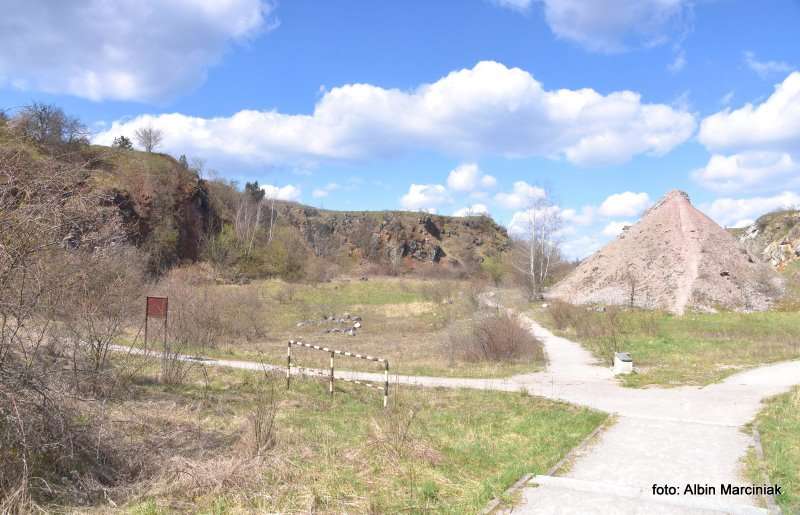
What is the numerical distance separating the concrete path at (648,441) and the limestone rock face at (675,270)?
12.8 m

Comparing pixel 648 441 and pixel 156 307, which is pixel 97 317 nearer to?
pixel 156 307

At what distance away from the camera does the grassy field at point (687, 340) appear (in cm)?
1499

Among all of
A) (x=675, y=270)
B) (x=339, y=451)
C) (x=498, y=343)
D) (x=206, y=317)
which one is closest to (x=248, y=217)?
(x=206, y=317)

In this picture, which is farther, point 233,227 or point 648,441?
point 233,227

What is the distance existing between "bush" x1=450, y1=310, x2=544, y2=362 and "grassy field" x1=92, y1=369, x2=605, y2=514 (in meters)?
6.21

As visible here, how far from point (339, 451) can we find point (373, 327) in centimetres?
2568

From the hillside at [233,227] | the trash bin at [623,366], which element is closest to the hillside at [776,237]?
the trash bin at [623,366]

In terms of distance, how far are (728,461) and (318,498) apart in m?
4.86

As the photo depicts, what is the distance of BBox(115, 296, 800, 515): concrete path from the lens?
18.5 ft

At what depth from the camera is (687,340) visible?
66.6 ft

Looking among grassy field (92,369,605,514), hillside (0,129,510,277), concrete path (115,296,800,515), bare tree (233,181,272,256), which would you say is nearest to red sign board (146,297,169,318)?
concrete path (115,296,800,515)

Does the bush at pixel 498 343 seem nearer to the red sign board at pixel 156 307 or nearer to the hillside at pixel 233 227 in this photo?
the red sign board at pixel 156 307

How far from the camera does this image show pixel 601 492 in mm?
5895

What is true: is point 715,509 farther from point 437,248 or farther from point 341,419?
point 437,248
